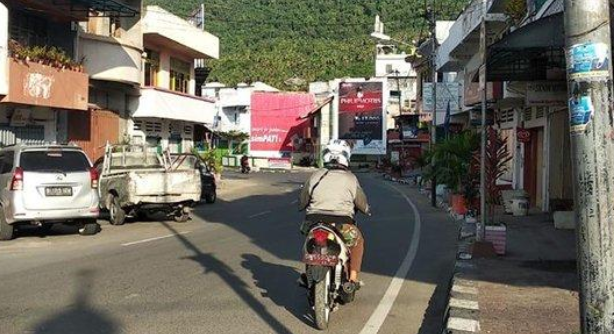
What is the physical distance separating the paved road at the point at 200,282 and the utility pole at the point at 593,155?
→ 12.1ft

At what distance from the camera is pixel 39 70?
72.5 feet

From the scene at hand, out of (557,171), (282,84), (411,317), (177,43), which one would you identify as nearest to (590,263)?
(411,317)

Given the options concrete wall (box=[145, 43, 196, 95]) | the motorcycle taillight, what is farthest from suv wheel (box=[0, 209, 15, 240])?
concrete wall (box=[145, 43, 196, 95])

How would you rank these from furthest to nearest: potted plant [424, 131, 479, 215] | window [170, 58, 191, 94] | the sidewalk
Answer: window [170, 58, 191, 94] → potted plant [424, 131, 479, 215] → the sidewalk

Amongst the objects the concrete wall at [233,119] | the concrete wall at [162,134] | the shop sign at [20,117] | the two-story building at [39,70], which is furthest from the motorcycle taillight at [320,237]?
the concrete wall at [233,119]

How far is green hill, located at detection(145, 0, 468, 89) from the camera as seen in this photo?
55.8 meters

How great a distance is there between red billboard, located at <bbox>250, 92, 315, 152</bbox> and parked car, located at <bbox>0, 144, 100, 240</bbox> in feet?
213

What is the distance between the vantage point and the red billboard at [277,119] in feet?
263

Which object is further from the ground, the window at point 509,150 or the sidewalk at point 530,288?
the window at point 509,150

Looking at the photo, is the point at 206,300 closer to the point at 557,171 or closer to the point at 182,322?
the point at 182,322

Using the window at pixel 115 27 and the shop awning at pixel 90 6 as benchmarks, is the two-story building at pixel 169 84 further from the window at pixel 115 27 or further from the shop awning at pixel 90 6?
the shop awning at pixel 90 6

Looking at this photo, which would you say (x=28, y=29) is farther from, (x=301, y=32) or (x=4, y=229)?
(x=301, y=32)

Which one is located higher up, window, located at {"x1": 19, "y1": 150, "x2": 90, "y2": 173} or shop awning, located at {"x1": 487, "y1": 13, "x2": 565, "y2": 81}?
shop awning, located at {"x1": 487, "y1": 13, "x2": 565, "y2": 81}

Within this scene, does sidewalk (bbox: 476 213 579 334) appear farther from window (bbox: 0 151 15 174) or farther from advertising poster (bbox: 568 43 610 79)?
window (bbox: 0 151 15 174)
